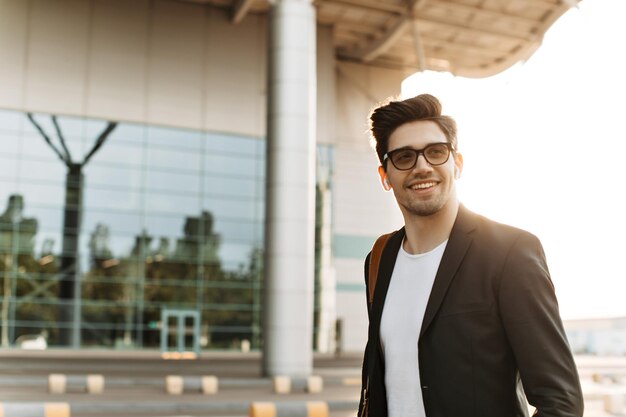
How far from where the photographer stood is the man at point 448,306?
1.90m

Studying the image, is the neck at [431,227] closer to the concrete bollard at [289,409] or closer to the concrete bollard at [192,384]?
the concrete bollard at [289,409]

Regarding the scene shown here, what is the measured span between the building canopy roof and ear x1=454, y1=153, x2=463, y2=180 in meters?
32.7

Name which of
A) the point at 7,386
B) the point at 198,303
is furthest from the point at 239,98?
the point at 7,386

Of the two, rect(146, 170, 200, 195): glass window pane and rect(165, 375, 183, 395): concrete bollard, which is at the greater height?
rect(146, 170, 200, 195): glass window pane

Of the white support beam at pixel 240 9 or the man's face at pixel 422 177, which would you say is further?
→ the white support beam at pixel 240 9

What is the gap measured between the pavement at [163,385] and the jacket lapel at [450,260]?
9.12 meters

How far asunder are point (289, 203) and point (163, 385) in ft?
21.5

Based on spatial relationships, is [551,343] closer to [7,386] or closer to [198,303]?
[7,386]

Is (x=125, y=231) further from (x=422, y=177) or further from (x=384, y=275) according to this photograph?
(x=422, y=177)

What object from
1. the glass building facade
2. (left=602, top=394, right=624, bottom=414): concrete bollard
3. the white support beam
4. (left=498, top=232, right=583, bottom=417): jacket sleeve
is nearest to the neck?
(left=498, top=232, right=583, bottom=417): jacket sleeve


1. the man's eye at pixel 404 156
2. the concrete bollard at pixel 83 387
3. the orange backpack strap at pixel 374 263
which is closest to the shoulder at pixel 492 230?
the man's eye at pixel 404 156

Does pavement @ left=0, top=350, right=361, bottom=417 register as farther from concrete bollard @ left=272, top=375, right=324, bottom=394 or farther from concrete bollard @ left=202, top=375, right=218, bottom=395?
concrete bollard @ left=272, top=375, right=324, bottom=394

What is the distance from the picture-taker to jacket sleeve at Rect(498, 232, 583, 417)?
1.86 meters

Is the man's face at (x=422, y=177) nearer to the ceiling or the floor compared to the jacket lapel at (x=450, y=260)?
nearer to the ceiling
